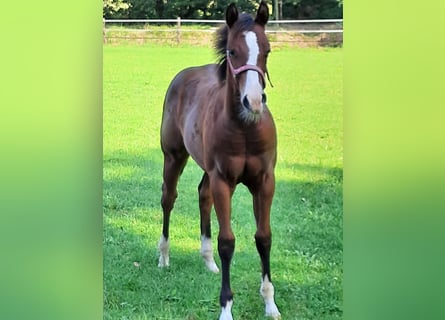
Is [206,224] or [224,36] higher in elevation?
[224,36]

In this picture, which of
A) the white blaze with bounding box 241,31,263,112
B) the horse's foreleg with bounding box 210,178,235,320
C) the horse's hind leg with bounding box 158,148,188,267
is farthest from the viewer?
the horse's hind leg with bounding box 158,148,188,267

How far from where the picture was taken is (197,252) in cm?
228

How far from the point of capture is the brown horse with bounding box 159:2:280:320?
2062 mm

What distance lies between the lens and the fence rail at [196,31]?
2229mm

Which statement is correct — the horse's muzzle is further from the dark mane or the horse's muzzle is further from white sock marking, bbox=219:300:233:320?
white sock marking, bbox=219:300:233:320

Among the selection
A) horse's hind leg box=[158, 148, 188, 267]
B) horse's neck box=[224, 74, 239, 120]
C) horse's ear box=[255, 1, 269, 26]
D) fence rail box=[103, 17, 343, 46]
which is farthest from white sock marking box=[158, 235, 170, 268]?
horse's ear box=[255, 1, 269, 26]

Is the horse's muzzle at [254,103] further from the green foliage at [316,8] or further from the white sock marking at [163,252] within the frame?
the white sock marking at [163,252]

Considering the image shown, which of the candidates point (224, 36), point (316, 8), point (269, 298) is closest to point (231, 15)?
point (224, 36)

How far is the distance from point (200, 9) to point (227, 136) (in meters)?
0.39

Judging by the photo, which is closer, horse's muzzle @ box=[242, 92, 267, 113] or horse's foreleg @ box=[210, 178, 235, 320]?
horse's muzzle @ box=[242, 92, 267, 113]

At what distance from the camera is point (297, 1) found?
225 cm

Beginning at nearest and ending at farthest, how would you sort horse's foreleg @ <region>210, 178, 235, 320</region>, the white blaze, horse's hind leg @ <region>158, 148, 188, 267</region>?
1. the white blaze
2. horse's foreleg @ <region>210, 178, 235, 320</region>
3. horse's hind leg @ <region>158, 148, 188, 267</region>

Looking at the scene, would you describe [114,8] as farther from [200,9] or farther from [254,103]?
[254,103]
